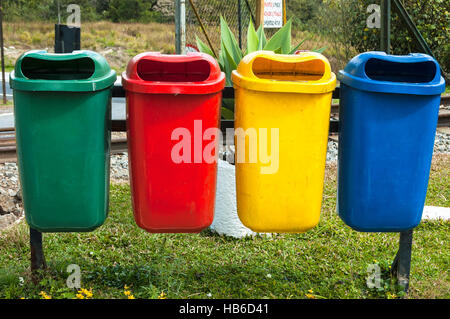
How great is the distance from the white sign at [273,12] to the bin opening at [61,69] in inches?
253

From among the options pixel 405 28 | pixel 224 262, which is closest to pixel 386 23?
pixel 224 262

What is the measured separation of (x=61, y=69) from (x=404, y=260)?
7.19ft

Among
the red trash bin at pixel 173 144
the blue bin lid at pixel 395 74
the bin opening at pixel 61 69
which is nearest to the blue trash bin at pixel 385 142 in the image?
the blue bin lid at pixel 395 74

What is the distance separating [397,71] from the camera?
3.07 meters

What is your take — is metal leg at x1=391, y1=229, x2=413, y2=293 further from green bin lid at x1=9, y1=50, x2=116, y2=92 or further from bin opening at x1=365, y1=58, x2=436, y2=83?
green bin lid at x1=9, y1=50, x2=116, y2=92

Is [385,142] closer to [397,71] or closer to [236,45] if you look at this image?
[397,71]

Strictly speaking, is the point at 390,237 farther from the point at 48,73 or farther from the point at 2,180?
the point at 2,180

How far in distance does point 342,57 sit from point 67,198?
1119 centimetres

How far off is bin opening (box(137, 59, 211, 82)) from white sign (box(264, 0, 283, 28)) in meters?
6.31

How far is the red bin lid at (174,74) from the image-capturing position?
2.69 metres

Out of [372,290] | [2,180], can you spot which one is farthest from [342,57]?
[372,290]

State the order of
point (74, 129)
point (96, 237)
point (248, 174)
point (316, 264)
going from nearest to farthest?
point (74, 129) < point (248, 174) < point (316, 264) < point (96, 237)

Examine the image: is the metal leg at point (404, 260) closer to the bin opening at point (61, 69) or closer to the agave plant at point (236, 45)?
the agave plant at point (236, 45)
